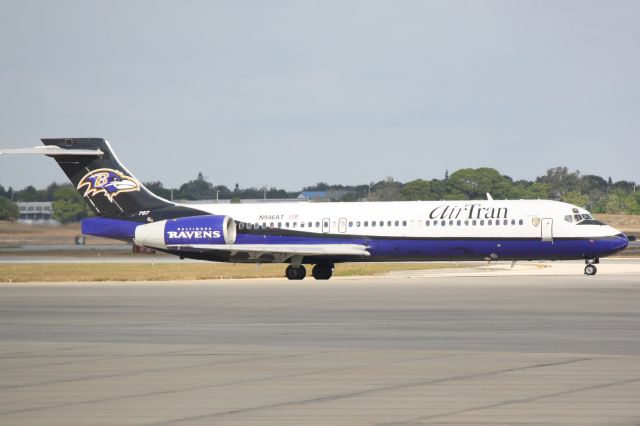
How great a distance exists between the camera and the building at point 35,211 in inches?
3359

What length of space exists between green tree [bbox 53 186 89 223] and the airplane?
30.1 m

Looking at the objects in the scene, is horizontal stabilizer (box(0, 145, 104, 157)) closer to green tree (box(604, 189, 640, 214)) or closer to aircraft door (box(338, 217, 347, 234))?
aircraft door (box(338, 217, 347, 234))

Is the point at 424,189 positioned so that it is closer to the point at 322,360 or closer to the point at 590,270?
the point at 590,270

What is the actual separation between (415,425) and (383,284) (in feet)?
107

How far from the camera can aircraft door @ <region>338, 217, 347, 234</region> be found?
50.7 meters

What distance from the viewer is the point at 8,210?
9200 centimetres

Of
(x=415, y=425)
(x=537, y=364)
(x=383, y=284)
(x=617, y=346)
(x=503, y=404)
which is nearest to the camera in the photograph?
(x=415, y=425)

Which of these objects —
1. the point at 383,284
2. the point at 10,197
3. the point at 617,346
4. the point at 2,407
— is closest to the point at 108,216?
the point at 383,284

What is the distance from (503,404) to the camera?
43.6ft

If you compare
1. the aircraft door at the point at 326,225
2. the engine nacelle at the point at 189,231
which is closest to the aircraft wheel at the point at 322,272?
the aircraft door at the point at 326,225

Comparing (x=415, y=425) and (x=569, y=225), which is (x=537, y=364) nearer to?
(x=415, y=425)

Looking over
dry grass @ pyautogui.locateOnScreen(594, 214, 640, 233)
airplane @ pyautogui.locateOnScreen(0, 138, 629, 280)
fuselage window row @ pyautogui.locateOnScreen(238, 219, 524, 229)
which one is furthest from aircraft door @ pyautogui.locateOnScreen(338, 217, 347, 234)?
dry grass @ pyautogui.locateOnScreen(594, 214, 640, 233)

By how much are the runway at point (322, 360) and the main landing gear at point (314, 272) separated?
15652mm

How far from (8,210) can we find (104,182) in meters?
40.8
